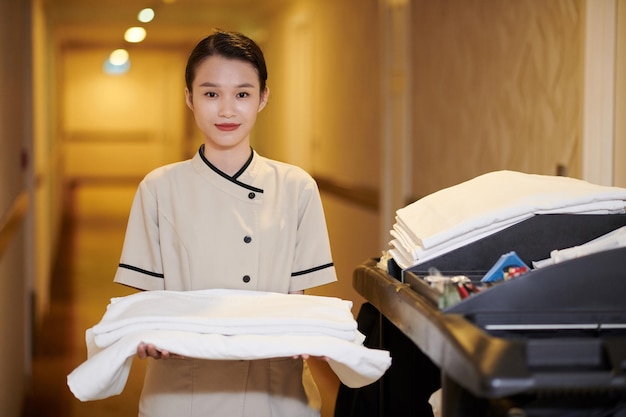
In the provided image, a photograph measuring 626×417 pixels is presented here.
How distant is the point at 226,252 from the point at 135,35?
785 centimetres

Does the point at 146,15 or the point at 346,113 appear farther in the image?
the point at 146,15

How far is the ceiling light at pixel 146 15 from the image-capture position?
25.7 ft

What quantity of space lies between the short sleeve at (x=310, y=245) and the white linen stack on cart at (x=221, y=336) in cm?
27

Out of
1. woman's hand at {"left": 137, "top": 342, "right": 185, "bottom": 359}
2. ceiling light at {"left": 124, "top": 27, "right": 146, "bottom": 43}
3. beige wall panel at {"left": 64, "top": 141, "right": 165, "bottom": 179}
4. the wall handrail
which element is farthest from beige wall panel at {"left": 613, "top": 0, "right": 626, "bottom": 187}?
beige wall panel at {"left": 64, "top": 141, "right": 165, "bottom": 179}

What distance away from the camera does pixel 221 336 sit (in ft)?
4.59

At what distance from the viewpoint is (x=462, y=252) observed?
1595 mm

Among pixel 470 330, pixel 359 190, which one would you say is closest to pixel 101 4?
pixel 359 190

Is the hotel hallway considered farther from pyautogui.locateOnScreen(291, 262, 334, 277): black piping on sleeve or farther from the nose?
the nose

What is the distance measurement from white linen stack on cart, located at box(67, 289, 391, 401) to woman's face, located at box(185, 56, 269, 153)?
377 millimetres

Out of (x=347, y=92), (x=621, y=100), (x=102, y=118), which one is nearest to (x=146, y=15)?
(x=347, y=92)

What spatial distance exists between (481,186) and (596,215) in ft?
0.84

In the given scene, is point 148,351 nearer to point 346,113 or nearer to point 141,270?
point 141,270

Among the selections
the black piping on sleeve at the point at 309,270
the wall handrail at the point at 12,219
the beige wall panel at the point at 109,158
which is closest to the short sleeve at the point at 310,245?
the black piping on sleeve at the point at 309,270

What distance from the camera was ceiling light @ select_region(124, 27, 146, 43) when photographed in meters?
8.82
